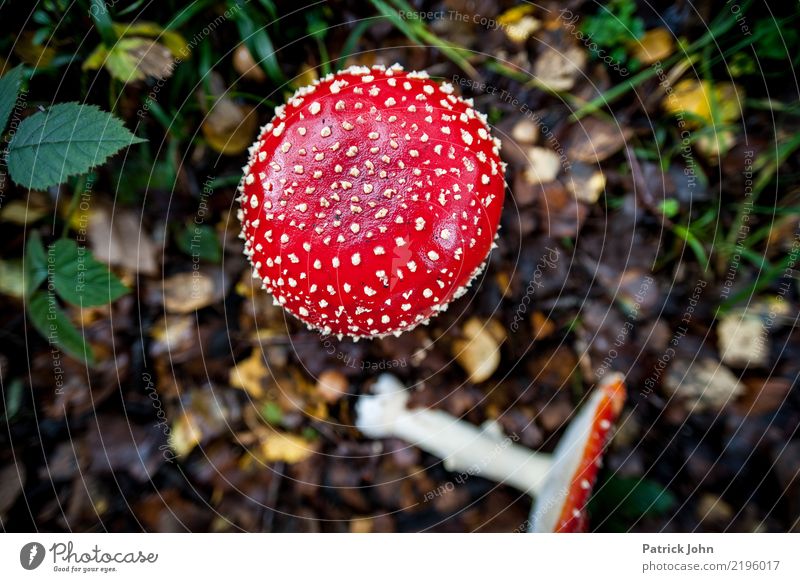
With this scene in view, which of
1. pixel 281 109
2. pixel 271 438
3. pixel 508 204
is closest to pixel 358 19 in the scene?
pixel 281 109

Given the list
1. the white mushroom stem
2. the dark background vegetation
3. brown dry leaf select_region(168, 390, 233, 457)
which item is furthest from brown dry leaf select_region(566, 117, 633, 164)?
brown dry leaf select_region(168, 390, 233, 457)

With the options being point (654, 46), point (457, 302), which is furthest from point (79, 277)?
point (654, 46)

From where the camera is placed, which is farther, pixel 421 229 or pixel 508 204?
pixel 508 204

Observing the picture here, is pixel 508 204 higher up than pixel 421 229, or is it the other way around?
pixel 508 204

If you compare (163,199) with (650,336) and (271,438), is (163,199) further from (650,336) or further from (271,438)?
(650,336)

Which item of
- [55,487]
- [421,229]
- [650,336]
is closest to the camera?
[421,229]

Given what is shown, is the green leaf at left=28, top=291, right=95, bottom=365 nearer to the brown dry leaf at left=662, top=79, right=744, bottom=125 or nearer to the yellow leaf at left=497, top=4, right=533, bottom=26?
the yellow leaf at left=497, top=4, right=533, bottom=26

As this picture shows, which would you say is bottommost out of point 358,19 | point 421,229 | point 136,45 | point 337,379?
point 337,379
